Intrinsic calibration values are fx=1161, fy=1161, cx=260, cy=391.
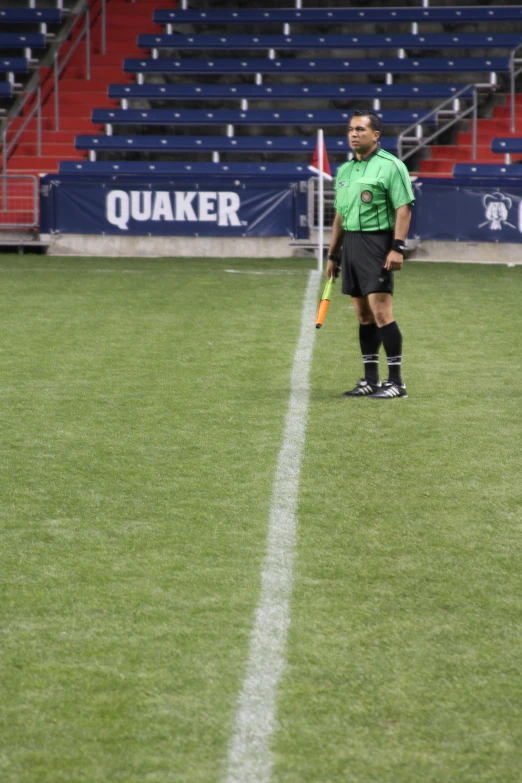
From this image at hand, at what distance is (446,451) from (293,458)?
2.53 feet

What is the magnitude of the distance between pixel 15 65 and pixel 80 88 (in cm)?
129

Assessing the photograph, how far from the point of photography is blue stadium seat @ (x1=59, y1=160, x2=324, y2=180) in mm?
19075

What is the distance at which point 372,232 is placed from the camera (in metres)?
6.87

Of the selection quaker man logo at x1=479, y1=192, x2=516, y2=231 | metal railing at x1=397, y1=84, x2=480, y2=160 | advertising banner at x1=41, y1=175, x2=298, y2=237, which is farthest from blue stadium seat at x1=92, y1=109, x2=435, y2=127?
quaker man logo at x1=479, y1=192, x2=516, y2=231

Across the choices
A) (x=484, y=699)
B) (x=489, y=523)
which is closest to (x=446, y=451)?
(x=489, y=523)

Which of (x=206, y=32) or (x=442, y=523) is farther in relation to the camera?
(x=206, y=32)

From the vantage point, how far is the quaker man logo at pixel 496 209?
15.7 m

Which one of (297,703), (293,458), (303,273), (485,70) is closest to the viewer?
(297,703)

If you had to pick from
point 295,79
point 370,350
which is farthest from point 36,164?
point 370,350

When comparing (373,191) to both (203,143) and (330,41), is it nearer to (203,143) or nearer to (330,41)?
(203,143)

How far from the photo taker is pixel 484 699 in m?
2.97

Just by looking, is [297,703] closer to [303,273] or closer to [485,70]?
[303,273]

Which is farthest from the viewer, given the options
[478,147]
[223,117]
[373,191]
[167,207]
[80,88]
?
[80,88]

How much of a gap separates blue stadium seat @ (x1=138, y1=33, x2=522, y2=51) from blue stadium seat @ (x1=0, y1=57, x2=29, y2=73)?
7.33 ft
